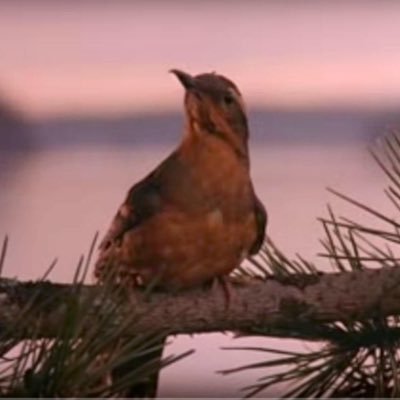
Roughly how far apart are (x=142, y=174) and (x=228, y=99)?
63cm

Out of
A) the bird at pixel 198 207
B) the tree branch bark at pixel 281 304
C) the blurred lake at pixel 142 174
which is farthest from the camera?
the blurred lake at pixel 142 174

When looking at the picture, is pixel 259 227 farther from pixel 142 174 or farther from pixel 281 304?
pixel 142 174

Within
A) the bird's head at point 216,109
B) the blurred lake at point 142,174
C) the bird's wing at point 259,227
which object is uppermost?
the blurred lake at point 142,174

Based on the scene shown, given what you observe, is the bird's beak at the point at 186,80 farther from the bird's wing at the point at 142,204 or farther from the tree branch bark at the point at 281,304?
the tree branch bark at the point at 281,304

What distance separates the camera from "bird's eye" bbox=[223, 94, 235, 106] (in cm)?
102

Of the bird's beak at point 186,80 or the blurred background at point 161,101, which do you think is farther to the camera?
the blurred background at point 161,101

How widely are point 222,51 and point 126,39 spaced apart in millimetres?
116

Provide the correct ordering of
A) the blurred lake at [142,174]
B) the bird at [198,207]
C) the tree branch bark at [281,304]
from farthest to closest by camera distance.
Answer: the blurred lake at [142,174] → the bird at [198,207] → the tree branch bark at [281,304]

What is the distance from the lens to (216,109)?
3.33 ft

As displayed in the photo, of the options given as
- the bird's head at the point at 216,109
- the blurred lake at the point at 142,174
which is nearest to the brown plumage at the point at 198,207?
the bird's head at the point at 216,109

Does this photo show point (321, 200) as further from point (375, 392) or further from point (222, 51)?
point (375, 392)

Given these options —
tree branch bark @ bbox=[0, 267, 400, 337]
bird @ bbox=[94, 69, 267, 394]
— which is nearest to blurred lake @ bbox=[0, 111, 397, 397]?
bird @ bbox=[94, 69, 267, 394]

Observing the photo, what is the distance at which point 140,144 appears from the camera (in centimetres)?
165

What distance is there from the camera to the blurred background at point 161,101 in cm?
163
